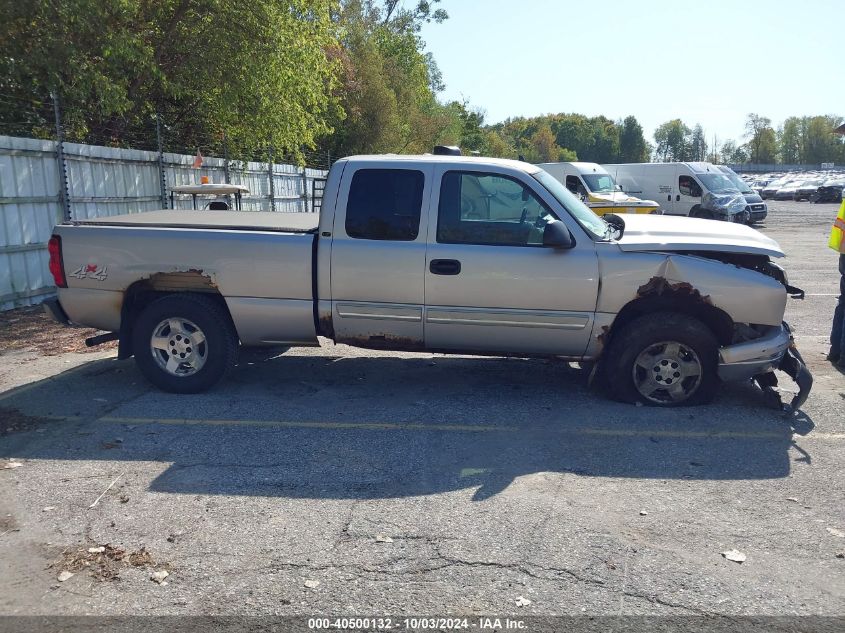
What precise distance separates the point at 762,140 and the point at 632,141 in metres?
26.5

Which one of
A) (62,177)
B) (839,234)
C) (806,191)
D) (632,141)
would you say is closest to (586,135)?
(632,141)

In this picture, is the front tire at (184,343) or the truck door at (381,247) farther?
the front tire at (184,343)

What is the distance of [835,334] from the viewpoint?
7820 mm

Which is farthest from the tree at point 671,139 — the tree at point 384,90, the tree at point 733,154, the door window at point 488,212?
the door window at point 488,212

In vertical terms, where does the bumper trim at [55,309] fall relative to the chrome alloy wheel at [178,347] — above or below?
above

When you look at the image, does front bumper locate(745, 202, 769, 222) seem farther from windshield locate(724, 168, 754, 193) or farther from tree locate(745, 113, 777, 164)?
tree locate(745, 113, 777, 164)

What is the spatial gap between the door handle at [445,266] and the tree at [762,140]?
156217 millimetres

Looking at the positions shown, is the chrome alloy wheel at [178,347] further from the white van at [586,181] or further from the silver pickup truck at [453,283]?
the white van at [586,181]

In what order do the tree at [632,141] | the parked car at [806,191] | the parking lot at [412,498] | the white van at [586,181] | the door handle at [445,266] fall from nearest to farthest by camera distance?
the parking lot at [412,498], the door handle at [445,266], the white van at [586,181], the parked car at [806,191], the tree at [632,141]

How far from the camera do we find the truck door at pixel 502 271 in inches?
244

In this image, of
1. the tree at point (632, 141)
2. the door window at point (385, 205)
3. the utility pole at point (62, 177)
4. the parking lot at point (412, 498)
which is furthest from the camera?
the tree at point (632, 141)

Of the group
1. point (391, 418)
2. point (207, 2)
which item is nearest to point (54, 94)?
point (207, 2)

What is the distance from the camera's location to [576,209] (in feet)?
21.2

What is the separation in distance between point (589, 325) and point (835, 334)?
10.7ft
